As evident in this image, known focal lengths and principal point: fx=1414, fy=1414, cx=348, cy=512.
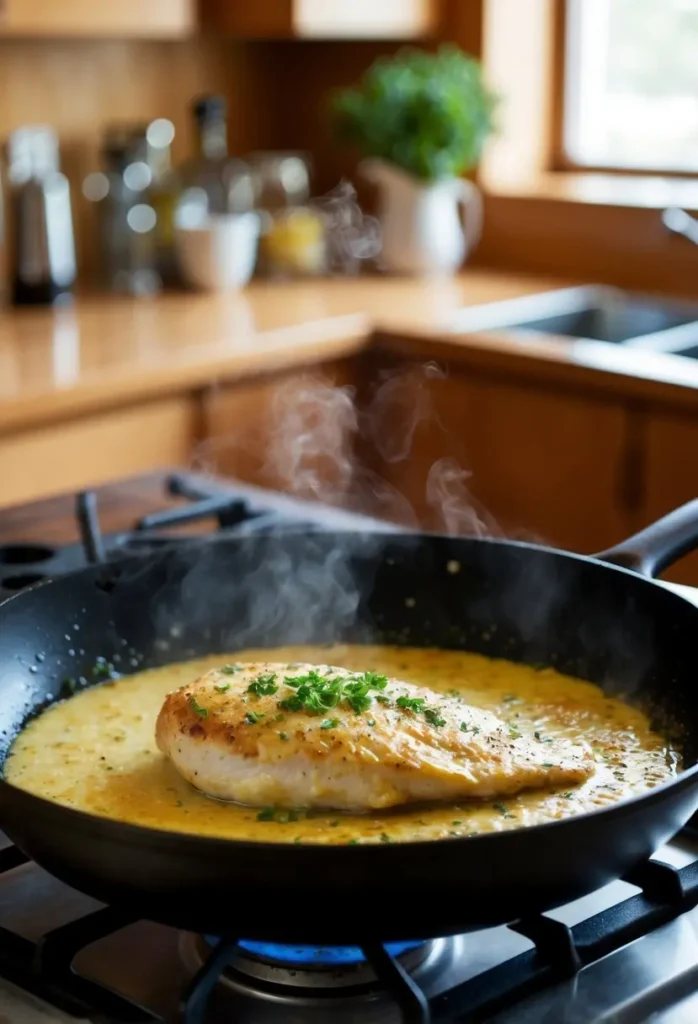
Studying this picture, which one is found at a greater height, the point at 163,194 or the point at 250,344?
the point at 163,194

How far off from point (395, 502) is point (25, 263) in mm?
952

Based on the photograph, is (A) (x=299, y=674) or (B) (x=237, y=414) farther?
(B) (x=237, y=414)

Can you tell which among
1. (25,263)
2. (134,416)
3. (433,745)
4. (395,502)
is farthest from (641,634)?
(25,263)

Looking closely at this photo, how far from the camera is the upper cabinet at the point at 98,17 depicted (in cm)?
269

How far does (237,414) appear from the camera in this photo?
2.74 metres

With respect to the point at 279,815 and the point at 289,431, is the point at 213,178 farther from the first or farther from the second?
the point at 279,815

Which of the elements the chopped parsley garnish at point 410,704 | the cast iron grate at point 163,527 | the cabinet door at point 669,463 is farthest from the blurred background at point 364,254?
the chopped parsley garnish at point 410,704

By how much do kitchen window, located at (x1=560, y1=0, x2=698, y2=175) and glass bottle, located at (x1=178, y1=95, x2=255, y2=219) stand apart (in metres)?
0.85

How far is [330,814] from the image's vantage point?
95 centimetres

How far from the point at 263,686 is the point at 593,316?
7.56ft

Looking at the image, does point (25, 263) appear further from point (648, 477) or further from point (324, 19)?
point (648, 477)

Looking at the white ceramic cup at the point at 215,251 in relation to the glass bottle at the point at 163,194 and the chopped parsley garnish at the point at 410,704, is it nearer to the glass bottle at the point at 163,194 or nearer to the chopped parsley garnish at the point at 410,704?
the glass bottle at the point at 163,194

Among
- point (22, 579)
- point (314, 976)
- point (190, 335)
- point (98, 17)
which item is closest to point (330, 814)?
point (314, 976)

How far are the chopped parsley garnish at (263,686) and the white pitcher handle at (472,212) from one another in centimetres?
257
